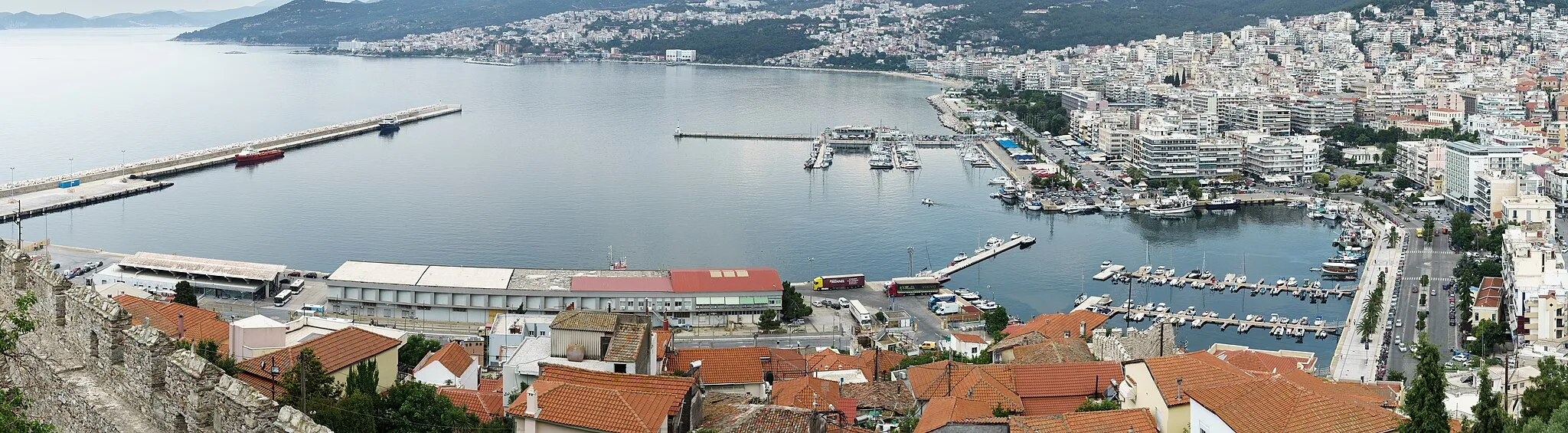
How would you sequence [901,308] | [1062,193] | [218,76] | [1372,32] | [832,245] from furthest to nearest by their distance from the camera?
1. [218,76]
2. [1372,32]
3. [1062,193]
4. [832,245]
5. [901,308]

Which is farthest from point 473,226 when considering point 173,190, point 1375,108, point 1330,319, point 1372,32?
point 1372,32

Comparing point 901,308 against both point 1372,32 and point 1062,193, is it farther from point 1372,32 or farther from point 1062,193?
point 1372,32

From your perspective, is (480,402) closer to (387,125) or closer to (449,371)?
(449,371)

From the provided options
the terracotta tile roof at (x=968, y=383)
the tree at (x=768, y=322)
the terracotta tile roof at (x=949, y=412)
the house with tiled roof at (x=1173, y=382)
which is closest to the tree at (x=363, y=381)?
the terracotta tile roof at (x=949, y=412)

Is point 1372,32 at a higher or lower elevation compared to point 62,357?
higher

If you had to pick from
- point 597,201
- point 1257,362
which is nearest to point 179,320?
point 1257,362

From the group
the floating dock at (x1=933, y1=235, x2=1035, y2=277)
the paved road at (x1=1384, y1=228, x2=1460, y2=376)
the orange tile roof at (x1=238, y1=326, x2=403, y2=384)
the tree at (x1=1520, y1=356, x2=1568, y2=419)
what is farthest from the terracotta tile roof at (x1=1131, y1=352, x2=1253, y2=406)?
the floating dock at (x1=933, y1=235, x2=1035, y2=277)
